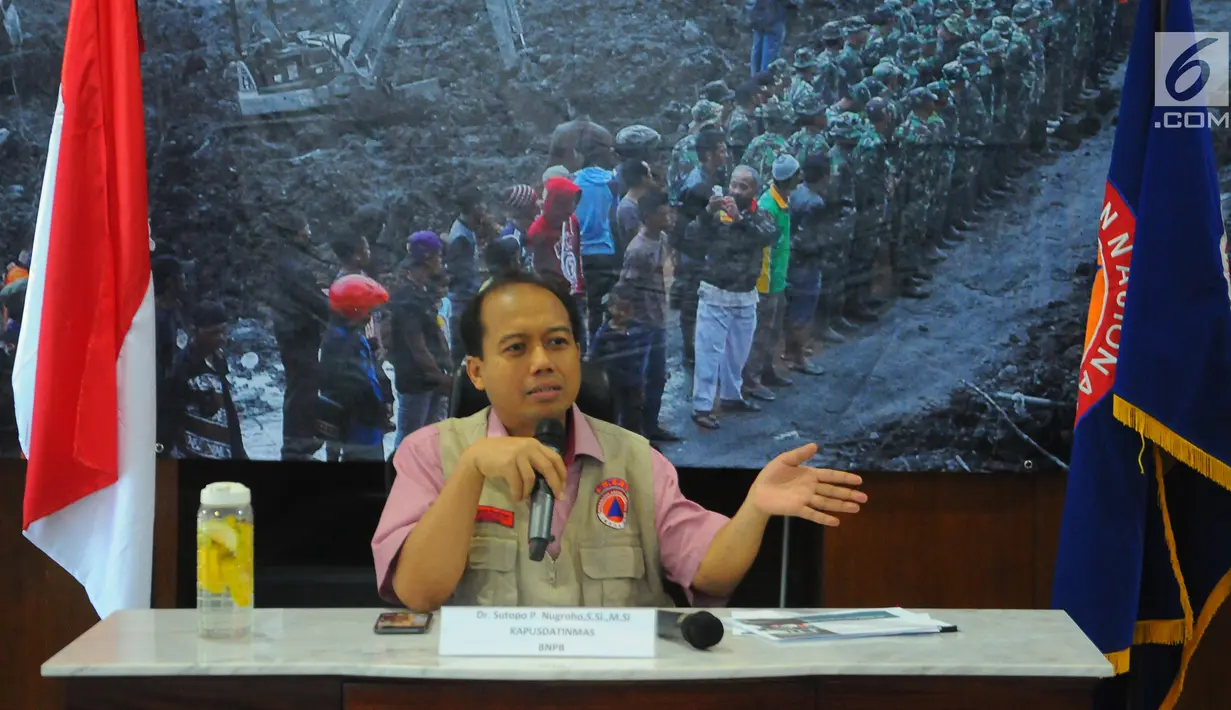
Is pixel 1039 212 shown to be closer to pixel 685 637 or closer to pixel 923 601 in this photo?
pixel 923 601

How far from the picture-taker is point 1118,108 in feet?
9.26

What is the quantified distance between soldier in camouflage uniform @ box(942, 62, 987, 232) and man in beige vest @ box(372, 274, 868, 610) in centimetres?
111

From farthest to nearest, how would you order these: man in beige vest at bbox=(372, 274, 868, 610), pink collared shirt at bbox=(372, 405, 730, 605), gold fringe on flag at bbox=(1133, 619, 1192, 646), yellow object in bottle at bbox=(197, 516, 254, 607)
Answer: gold fringe on flag at bbox=(1133, 619, 1192, 646) → pink collared shirt at bbox=(372, 405, 730, 605) → man in beige vest at bbox=(372, 274, 868, 610) → yellow object in bottle at bbox=(197, 516, 254, 607)

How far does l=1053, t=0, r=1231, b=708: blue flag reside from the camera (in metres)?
2.41

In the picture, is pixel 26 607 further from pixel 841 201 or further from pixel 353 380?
pixel 841 201

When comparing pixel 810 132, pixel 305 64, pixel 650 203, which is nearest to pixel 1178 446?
pixel 810 132

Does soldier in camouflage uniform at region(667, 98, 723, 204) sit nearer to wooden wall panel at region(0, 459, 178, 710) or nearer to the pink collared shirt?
the pink collared shirt

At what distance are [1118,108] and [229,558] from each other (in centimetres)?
233

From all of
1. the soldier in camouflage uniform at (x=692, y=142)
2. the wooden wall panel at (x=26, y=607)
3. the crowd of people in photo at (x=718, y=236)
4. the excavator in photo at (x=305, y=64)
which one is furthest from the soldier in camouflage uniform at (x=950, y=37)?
the wooden wall panel at (x=26, y=607)

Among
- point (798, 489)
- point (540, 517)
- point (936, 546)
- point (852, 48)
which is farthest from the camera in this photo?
point (936, 546)

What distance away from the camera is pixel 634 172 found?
285 cm

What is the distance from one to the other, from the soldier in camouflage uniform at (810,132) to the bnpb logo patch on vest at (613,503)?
1.10m

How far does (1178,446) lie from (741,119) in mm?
1245

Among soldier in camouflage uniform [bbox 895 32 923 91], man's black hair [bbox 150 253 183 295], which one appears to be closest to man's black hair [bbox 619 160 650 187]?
soldier in camouflage uniform [bbox 895 32 923 91]
